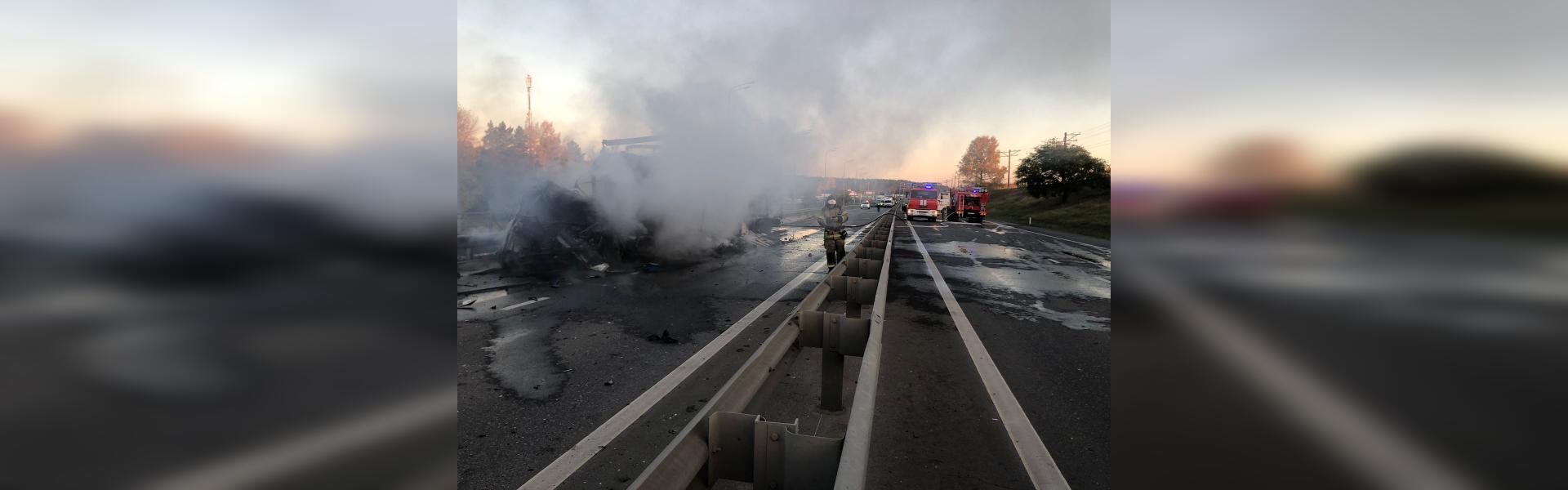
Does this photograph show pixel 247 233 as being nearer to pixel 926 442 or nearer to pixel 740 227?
pixel 926 442

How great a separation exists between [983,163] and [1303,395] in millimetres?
65403

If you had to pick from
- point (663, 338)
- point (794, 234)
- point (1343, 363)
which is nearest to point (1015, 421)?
point (1343, 363)

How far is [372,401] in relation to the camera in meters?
0.74

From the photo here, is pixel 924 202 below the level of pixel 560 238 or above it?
above

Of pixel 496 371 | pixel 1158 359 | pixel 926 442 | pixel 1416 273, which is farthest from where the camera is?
pixel 496 371

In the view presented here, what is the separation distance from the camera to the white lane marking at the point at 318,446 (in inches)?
23.1

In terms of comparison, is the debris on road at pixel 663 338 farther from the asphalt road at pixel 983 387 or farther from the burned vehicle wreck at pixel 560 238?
the burned vehicle wreck at pixel 560 238

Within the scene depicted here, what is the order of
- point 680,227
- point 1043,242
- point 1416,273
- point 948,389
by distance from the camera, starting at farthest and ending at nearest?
1. point 1043,242
2. point 680,227
3. point 948,389
4. point 1416,273

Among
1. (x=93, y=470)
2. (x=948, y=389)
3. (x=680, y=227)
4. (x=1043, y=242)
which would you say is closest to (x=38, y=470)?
(x=93, y=470)

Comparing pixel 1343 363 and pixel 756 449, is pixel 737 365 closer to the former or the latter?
pixel 756 449

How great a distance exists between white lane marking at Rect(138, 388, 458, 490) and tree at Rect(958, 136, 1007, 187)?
60809 mm

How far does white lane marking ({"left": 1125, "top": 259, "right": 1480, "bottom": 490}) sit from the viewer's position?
4.03 feet

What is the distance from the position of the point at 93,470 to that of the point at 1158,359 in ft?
4.71

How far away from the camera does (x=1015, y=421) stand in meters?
3.67
